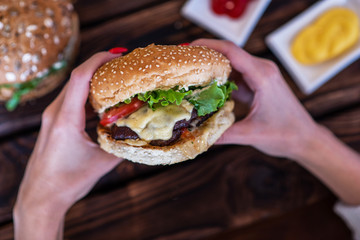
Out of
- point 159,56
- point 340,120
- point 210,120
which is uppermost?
point 159,56

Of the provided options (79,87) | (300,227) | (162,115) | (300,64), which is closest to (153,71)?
(162,115)

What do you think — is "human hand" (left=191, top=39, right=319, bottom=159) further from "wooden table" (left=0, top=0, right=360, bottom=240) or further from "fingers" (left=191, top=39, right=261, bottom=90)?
"wooden table" (left=0, top=0, right=360, bottom=240)

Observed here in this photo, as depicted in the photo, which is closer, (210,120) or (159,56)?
(159,56)

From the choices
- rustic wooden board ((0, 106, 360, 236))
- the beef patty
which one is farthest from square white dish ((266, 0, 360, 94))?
the beef patty

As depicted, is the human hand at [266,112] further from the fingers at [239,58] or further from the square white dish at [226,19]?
the square white dish at [226,19]

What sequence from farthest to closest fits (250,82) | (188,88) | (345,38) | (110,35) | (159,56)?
(110,35) < (345,38) < (250,82) < (188,88) < (159,56)

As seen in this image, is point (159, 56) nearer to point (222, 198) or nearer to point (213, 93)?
point (213, 93)

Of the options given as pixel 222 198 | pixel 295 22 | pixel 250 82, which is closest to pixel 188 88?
pixel 250 82
